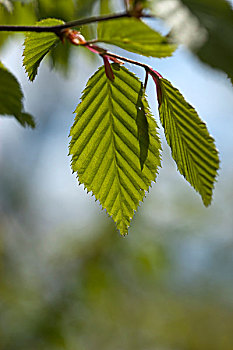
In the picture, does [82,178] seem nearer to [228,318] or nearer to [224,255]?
[224,255]

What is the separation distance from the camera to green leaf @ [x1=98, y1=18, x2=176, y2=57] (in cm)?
37

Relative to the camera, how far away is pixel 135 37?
39 cm

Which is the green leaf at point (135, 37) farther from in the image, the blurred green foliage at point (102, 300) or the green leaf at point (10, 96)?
the blurred green foliage at point (102, 300)

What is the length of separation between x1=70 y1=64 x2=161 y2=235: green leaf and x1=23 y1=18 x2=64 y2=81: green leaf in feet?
0.25

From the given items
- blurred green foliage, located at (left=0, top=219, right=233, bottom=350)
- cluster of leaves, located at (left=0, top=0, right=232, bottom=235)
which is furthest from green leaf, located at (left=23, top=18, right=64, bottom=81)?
blurred green foliage, located at (left=0, top=219, right=233, bottom=350)

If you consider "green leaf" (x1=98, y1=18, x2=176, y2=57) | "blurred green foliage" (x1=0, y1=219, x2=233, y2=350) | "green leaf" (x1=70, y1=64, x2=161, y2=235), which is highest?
"green leaf" (x1=98, y1=18, x2=176, y2=57)

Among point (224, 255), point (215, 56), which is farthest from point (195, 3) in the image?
point (224, 255)

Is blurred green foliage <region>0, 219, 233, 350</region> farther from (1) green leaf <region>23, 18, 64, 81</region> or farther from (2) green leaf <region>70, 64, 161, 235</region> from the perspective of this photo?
(1) green leaf <region>23, 18, 64, 81</region>

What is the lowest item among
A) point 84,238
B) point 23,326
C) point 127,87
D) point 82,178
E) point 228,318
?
point 228,318

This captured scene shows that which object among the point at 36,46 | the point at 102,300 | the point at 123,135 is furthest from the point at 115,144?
the point at 102,300

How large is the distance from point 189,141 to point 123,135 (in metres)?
0.10

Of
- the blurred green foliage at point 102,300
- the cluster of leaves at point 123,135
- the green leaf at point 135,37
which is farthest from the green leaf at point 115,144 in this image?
the blurred green foliage at point 102,300

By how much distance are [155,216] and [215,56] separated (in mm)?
6022

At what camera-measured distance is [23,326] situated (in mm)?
2895
